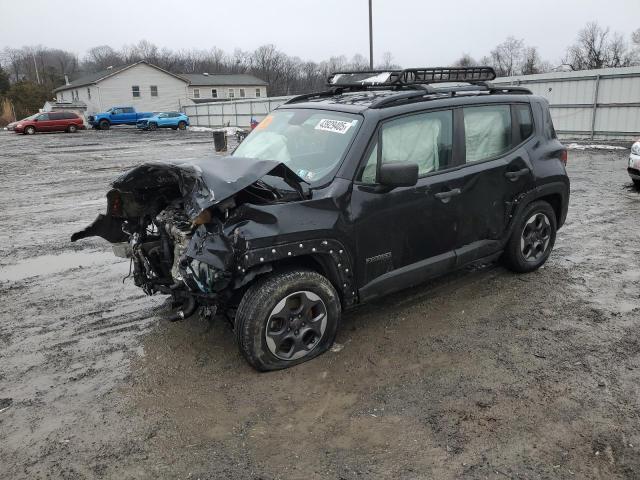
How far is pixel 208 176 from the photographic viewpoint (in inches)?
137

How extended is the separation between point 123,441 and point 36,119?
4058cm

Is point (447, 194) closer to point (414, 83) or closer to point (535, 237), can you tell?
point (414, 83)

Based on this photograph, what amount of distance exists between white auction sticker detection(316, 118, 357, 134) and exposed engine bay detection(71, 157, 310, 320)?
2.17 ft

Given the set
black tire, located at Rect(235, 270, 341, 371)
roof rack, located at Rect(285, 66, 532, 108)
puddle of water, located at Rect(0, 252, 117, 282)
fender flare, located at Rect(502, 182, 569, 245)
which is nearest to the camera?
black tire, located at Rect(235, 270, 341, 371)

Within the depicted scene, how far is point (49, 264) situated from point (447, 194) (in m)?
5.00

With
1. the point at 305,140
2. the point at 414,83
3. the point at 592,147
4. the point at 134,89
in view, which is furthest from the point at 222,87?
the point at 305,140

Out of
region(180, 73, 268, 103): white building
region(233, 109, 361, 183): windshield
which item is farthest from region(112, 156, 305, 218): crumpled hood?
region(180, 73, 268, 103): white building

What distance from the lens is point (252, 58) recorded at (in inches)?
4087

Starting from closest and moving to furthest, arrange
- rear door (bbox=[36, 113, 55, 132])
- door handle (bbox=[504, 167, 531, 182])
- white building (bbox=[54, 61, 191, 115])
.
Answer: door handle (bbox=[504, 167, 531, 182]), rear door (bbox=[36, 113, 55, 132]), white building (bbox=[54, 61, 191, 115])

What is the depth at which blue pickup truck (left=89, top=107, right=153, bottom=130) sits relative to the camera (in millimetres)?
42250

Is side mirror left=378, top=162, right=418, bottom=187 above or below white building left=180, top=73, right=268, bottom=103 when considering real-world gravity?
below

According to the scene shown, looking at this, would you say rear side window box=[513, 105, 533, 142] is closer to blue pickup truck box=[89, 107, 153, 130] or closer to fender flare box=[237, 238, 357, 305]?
fender flare box=[237, 238, 357, 305]

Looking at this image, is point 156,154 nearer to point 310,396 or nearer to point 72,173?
point 72,173

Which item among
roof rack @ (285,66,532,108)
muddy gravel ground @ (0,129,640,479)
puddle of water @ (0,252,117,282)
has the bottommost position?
muddy gravel ground @ (0,129,640,479)
